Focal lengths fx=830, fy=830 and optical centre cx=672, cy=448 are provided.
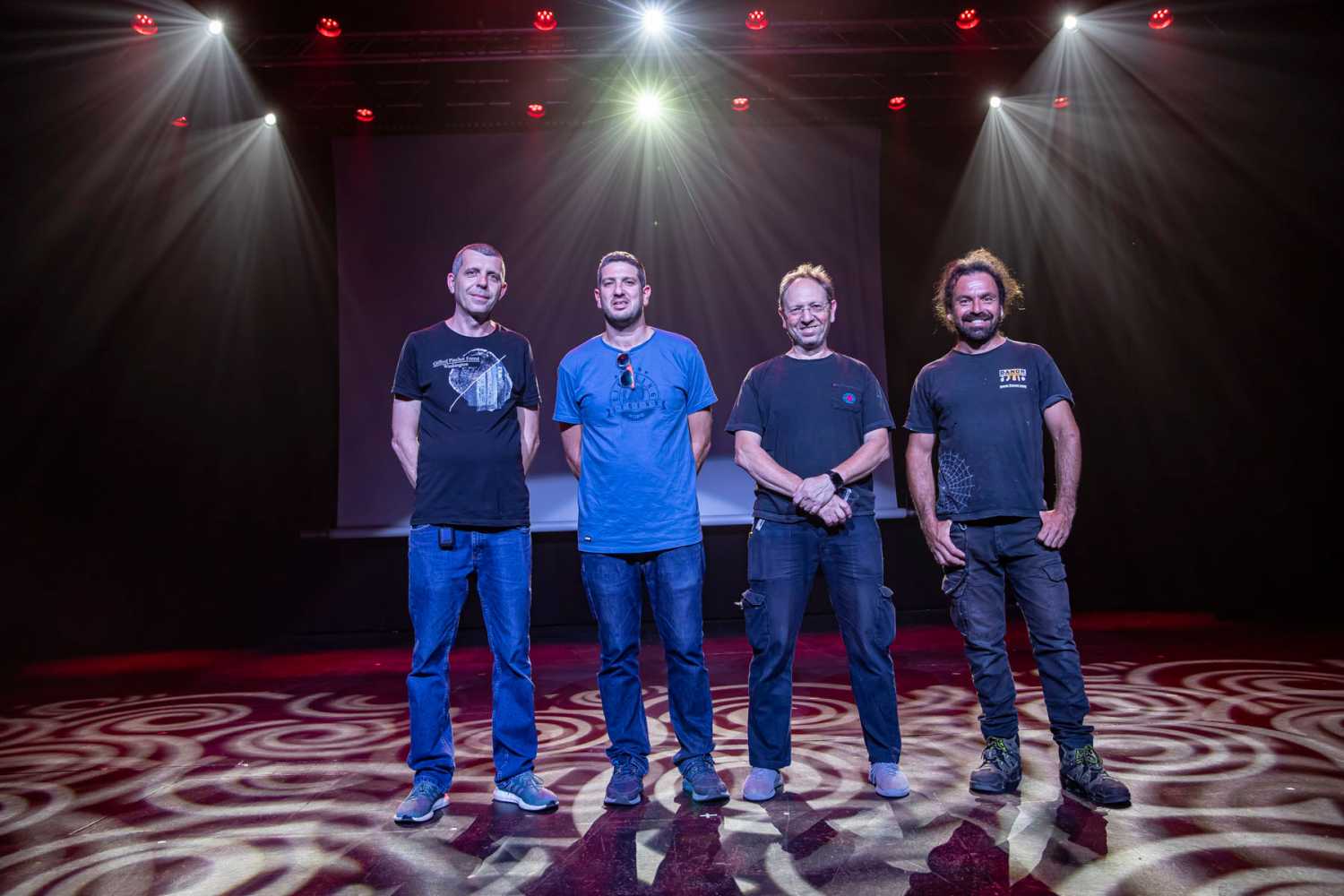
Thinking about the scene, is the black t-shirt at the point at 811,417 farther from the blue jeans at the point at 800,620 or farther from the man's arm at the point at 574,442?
the man's arm at the point at 574,442

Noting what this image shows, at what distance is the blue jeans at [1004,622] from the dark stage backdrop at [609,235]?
12.1ft

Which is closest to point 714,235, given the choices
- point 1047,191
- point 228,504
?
point 1047,191

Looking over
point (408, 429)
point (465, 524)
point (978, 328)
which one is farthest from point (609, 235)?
point (465, 524)

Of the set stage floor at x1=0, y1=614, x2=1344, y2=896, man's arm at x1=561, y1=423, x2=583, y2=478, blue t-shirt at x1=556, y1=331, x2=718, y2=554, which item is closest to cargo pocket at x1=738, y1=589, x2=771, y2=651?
blue t-shirt at x1=556, y1=331, x2=718, y2=554

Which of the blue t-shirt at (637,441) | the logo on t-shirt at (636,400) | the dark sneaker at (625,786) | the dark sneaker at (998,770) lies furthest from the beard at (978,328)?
the dark sneaker at (625,786)

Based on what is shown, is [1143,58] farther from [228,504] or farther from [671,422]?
[228,504]

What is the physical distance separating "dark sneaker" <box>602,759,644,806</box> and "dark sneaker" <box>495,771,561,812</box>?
177mm

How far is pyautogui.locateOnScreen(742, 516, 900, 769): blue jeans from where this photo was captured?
2623mm

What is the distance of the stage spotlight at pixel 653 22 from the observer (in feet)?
18.1

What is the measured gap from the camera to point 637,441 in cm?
268

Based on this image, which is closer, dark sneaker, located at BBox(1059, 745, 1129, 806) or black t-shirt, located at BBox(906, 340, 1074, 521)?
dark sneaker, located at BBox(1059, 745, 1129, 806)

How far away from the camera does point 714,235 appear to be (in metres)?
6.59

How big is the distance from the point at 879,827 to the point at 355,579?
493cm

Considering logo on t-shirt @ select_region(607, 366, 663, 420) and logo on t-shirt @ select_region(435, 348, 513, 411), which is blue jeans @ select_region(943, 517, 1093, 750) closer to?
logo on t-shirt @ select_region(607, 366, 663, 420)
